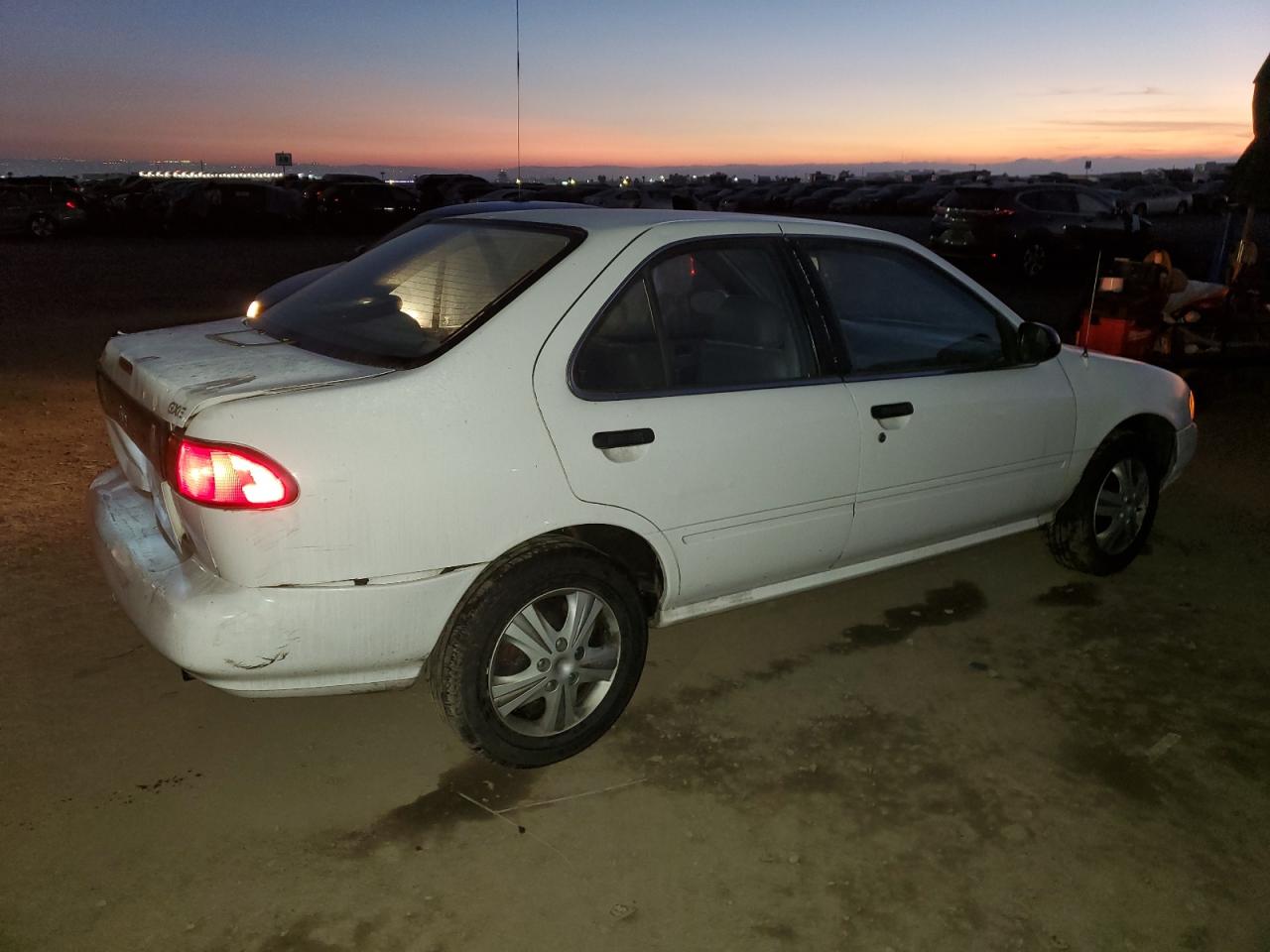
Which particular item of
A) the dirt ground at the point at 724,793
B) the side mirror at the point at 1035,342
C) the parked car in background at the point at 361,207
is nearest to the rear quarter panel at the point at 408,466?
Result: the dirt ground at the point at 724,793

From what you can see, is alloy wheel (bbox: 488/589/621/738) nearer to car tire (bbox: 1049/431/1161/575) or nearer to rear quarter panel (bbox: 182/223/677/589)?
rear quarter panel (bbox: 182/223/677/589)

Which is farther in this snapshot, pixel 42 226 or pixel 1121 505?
pixel 42 226

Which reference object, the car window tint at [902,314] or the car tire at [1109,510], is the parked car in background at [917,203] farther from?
the car window tint at [902,314]

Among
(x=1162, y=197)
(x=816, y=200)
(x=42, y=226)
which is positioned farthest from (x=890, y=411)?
(x=816, y=200)

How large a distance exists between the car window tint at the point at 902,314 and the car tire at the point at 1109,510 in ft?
2.93

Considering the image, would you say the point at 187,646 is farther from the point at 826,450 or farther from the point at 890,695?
the point at 890,695

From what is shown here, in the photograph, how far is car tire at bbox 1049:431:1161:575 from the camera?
14.9ft

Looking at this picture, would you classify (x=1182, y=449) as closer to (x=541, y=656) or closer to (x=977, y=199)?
(x=541, y=656)

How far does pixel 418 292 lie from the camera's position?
3359 mm

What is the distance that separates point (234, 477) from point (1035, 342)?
3048 millimetres

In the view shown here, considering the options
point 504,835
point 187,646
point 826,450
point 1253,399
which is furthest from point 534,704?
point 1253,399

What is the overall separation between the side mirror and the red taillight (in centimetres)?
288

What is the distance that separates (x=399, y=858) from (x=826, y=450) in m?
1.86

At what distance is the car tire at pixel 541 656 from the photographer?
9.52 feet
